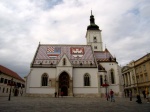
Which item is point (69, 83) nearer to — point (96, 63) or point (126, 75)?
point (96, 63)

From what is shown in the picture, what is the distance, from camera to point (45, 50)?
46.7 meters

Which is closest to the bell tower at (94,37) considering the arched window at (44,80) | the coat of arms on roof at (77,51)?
the coat of arms on roof at (77,51)

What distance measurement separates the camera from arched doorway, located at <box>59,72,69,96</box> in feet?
133

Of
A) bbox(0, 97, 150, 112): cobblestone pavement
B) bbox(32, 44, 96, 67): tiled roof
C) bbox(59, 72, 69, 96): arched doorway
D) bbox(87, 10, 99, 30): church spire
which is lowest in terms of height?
bbox(0, 97, 150, 112): cobblestone pavement

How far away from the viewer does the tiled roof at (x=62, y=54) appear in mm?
42969

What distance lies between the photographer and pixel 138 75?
48094mm

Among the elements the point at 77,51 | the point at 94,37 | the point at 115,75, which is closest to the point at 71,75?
the point at 77,51

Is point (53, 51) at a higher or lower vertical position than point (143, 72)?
higher

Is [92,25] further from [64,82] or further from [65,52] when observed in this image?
[64,82]

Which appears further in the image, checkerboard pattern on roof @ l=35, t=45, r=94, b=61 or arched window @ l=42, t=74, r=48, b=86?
checkerboard pattern on roof @ l=35, t=45, r=94, b=61

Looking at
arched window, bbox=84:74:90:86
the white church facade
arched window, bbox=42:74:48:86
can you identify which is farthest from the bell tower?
arched window, bbox=42:74:48:86

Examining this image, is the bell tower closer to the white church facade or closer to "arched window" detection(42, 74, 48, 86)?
the white church facade

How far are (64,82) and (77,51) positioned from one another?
11541 mm

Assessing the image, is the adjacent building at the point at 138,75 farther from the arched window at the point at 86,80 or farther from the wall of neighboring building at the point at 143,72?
the arched window at the point at 86,80
